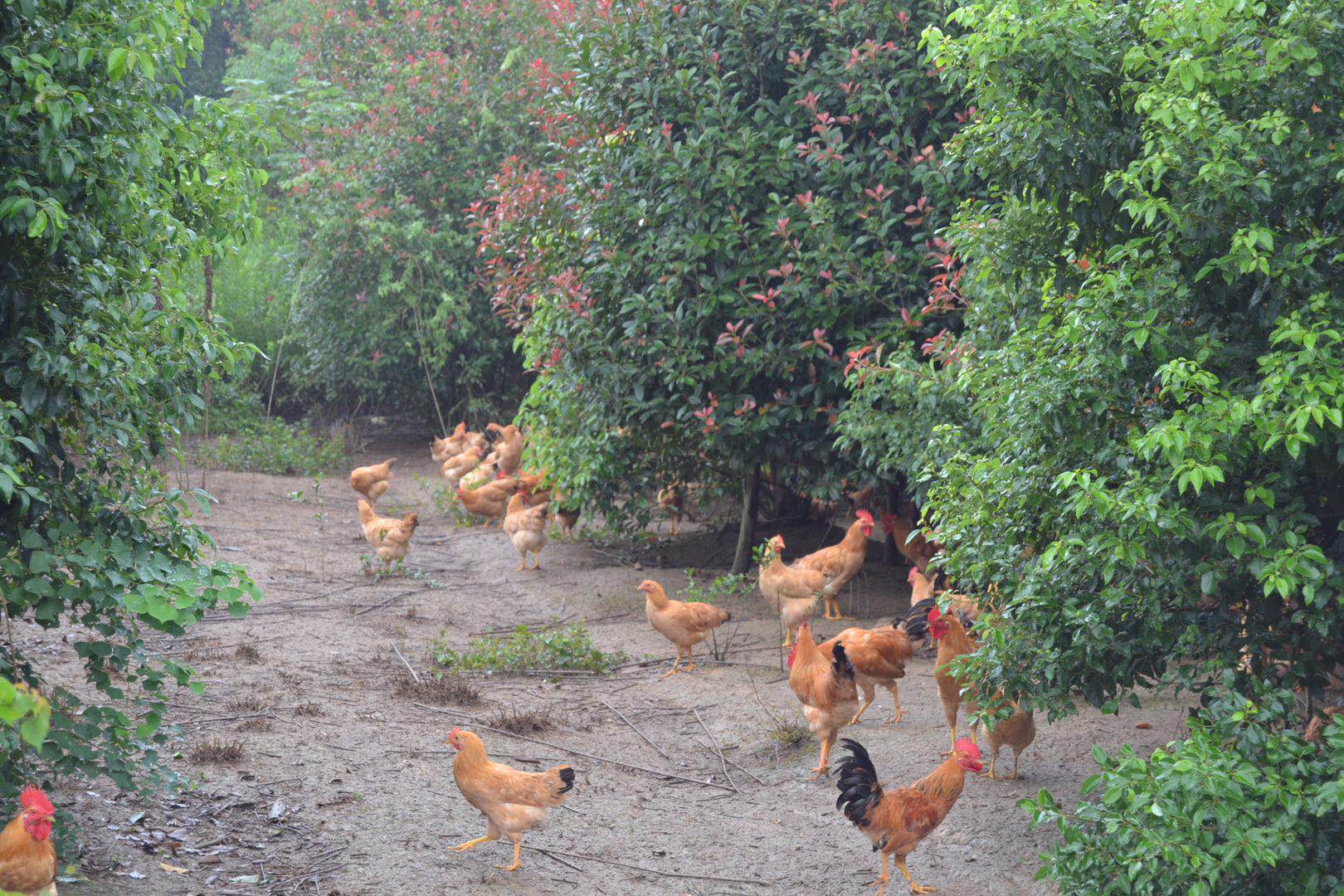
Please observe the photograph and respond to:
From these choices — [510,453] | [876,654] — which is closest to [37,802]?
[876,654]

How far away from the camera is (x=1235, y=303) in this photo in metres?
4.07

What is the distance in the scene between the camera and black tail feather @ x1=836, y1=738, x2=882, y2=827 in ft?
16.4

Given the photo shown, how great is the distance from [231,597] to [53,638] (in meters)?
4.11

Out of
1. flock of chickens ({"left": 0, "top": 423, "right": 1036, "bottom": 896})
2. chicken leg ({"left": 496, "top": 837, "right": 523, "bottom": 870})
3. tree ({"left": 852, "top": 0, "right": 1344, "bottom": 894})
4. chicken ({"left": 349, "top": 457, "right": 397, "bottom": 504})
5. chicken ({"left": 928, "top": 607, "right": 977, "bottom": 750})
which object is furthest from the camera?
chicken ({"left": 349, "top": 457, "right": 397, "bottom": 504})

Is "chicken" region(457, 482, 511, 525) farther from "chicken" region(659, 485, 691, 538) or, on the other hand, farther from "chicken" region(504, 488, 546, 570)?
"chicken" region(659, 485, 691, 538)

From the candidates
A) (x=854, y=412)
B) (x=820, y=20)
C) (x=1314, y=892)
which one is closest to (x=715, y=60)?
(x=820, y=20)

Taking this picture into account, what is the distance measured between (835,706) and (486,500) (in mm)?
7748

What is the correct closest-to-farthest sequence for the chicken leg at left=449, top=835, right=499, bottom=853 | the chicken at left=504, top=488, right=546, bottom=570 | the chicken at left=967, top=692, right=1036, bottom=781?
1. the chicken leg at left=449, top=835, right=499, bottom=853
2. the chicken at left=967, top=692, right=1036, bottom=781
3. the chicken at left=504, top=488, right=546, bottom=570

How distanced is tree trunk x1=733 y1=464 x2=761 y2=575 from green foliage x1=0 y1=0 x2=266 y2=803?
6.79 metres

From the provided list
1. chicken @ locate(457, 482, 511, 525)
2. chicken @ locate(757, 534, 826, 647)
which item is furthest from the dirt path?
chicken @ locate(457, 482, 511, 525)

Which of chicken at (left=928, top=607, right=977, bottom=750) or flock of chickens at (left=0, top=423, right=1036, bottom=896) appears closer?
flock of chickens at (left=0, top=423, right=1036, bottom=896)

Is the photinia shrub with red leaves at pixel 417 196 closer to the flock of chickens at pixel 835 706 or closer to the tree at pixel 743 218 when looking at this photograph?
the tree at pixel 743 218

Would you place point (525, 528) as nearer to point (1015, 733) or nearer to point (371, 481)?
point (371, 481)

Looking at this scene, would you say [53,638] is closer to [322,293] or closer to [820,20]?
[820,20]
